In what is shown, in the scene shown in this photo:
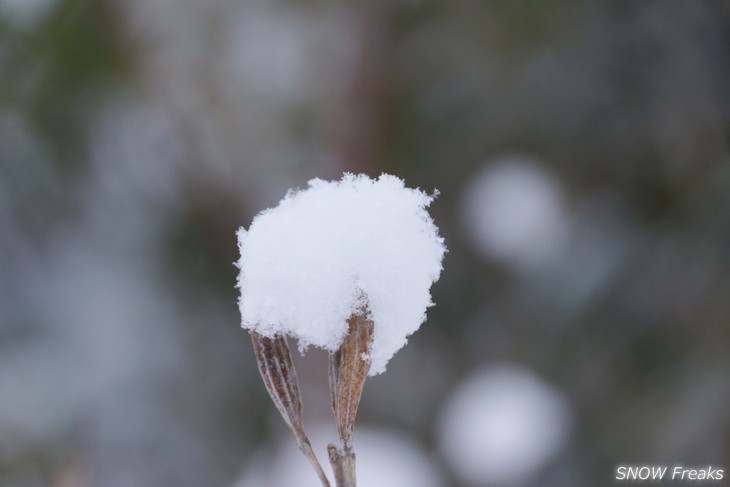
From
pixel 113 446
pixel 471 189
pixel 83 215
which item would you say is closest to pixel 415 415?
pixel 471 189

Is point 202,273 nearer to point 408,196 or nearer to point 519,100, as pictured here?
point 519,100

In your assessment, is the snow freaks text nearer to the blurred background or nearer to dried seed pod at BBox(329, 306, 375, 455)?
the blurred background

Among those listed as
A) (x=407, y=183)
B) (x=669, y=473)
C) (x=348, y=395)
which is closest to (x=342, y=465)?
(x=348, y=395)

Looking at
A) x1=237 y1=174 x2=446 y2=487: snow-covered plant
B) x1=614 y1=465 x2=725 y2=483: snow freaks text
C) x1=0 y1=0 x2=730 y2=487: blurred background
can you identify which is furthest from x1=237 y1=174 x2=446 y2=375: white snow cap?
x1=0 y1=0 x2=730 y2=487: blurred background

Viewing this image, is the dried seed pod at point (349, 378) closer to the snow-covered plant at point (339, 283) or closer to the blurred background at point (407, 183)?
the snow-covered plant at point (339, 283)

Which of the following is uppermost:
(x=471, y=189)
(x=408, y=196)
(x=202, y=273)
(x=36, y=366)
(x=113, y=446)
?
(x=471, y=189)

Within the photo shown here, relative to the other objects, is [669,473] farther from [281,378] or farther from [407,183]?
[281,378]

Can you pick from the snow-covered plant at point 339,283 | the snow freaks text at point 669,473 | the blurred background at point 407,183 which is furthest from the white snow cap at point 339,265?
the blurred background at point 407,183
